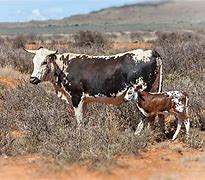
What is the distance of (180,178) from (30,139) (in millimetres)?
3196

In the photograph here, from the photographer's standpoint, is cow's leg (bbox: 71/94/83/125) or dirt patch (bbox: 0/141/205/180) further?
cow's leg (bbox: 71/94/83/125)

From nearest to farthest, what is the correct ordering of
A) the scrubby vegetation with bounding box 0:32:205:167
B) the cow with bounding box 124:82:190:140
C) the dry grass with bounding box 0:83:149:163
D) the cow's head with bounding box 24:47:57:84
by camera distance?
the dry grass with bounding box 0:83:149:163 < the scrubby vegetation with bounding box 0:32:205:167 < the cow with bounding box 124:82:190:140 < the cow's head with bounding box 24:47:57:84

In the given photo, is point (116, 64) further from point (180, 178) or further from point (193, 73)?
point (193, 73)

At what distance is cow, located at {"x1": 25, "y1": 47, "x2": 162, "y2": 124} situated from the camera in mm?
10125

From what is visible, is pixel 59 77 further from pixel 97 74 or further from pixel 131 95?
pixel 131 95

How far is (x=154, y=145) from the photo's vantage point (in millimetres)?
9945

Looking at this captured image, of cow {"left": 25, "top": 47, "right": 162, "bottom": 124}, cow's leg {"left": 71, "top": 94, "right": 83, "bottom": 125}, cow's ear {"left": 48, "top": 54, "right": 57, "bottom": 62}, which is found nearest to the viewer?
cow {"left": 25, "top": 47, "right": 162, "bottom": 124}

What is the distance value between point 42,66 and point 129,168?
10.8ft

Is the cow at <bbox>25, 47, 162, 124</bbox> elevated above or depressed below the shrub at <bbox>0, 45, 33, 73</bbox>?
above

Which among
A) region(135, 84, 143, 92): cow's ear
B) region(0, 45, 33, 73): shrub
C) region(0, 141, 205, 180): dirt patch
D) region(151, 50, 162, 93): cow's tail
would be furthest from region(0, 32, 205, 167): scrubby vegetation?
region(0, 45, 33, 73): shrub

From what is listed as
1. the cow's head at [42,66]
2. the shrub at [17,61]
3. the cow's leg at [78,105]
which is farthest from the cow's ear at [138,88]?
the shrub at [17,61]

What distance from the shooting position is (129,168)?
27.6ft

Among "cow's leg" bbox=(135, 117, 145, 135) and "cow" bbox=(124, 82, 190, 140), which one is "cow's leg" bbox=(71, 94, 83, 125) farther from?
"cow's leg" bbox=(135, 117, 145, 135)

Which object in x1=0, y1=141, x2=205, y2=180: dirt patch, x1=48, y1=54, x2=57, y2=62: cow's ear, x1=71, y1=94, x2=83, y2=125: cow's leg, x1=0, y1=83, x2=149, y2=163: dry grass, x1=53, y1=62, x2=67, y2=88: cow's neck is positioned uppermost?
x1=48, y1=54, x2=57, y2=62: cow's ear
